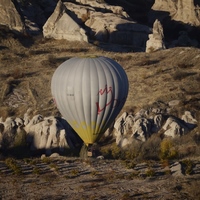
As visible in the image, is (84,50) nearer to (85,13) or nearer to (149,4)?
(85,13)

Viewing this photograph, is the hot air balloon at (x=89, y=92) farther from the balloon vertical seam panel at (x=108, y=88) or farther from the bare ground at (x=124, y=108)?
the bare ground at (x=124, y=108)

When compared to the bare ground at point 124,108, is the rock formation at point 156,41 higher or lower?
higher

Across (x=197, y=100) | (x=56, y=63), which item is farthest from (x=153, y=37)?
(x=197, y=100)

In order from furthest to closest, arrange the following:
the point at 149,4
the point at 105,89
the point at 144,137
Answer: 1. the point at 149,4
2. the point at 144,137
3. the point at 105,89

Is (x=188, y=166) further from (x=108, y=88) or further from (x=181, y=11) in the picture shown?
(x=181, y=11)

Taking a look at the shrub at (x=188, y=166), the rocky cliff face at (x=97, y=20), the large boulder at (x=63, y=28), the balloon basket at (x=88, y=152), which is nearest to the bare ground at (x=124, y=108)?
the shrub at (x=188, y=166)
